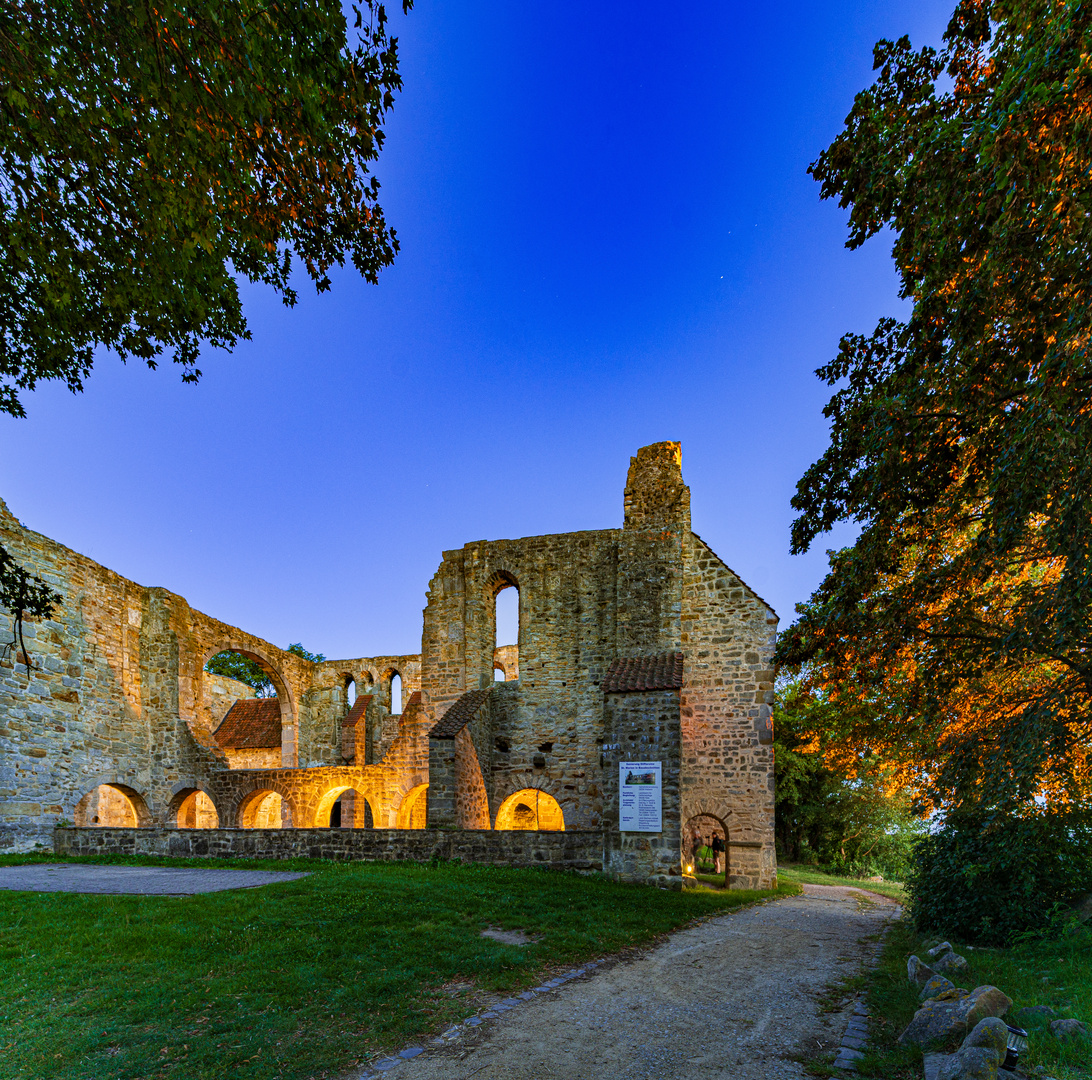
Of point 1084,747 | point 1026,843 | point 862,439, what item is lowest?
point 1026,843

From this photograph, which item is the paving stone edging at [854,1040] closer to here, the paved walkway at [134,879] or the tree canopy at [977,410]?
the tree canopy at [977,410]

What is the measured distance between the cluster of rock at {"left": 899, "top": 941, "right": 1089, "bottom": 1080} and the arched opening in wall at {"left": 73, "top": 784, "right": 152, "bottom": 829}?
19.8 metres

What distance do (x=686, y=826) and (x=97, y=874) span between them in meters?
11.0

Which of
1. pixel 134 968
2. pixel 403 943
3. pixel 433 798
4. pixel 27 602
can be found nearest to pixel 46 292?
pixel 27 602

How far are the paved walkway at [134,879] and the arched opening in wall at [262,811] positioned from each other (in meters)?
7.23

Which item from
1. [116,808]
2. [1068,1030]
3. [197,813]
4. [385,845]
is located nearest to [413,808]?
[385,845]

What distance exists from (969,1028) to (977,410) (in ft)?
13.7

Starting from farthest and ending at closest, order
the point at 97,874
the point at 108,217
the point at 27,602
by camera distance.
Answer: the point at 97,874 < the point at 27,602 < the point at 108,217

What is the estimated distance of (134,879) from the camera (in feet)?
32.1

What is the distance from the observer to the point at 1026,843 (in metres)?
6.80

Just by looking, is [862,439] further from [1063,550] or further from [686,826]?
[686,826]

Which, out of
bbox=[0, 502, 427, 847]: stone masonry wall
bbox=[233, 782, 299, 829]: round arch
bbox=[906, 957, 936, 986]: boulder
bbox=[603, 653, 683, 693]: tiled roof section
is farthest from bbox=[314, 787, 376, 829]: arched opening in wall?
bbox=[906, 957, 936, 986]: boulder

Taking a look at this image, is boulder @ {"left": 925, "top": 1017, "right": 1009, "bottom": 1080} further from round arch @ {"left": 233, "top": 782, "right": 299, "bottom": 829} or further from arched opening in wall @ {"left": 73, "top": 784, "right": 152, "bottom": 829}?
arched opening in wall @ {"left": 73, "top": 784, "right": 152, "bottom": 829}

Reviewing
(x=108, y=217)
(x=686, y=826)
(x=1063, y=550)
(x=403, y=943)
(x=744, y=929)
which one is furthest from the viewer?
(x=686, y=826)
